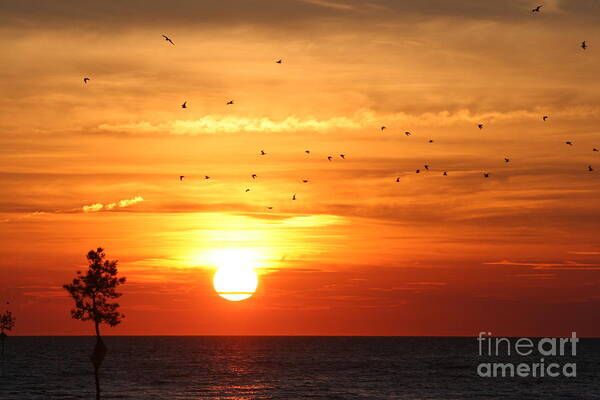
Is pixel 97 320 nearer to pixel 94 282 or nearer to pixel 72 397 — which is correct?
pixel 94 282

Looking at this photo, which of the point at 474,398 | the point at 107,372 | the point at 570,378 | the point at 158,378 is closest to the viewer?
the point at 474,398

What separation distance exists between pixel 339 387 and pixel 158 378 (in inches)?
1439

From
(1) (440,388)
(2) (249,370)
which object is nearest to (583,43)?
(1) (440,388)

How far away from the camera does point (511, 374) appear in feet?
518

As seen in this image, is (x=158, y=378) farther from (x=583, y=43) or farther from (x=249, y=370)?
(x=583, y=43)

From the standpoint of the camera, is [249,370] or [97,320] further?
[249,370]

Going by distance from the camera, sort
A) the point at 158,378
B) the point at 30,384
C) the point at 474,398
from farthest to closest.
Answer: the point at 158,378 < the point at 30,384 < the point at 474,398

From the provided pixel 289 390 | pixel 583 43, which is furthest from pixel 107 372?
pixel 583 43

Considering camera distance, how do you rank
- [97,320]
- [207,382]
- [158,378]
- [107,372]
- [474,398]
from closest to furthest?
[97,320] → [474,398] → [207,382] → [158,378] → [107,372]

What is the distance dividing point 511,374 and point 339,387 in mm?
48722

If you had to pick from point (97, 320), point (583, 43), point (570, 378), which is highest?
point (583, 43)

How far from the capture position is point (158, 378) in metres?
144

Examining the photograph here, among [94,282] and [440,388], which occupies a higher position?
[94,282]

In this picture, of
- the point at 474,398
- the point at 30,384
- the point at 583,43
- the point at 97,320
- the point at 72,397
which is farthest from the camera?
the point at 30,384
